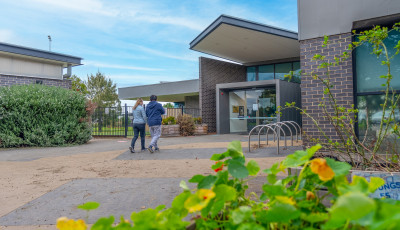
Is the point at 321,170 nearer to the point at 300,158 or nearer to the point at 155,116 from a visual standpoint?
the point at 300,158

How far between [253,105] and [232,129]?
2.13 m

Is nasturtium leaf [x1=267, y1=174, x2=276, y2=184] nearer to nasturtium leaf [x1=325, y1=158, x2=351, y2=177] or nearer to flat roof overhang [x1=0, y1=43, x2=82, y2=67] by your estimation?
nasturtium leaf [x1=325, y1=158, x2=351, y2=177]

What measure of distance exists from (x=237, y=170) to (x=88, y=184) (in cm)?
420

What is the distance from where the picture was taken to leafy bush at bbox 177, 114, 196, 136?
15.6 meters

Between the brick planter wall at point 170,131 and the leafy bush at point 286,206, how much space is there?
1403cm

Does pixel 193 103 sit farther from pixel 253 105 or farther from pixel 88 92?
pixel 88 92

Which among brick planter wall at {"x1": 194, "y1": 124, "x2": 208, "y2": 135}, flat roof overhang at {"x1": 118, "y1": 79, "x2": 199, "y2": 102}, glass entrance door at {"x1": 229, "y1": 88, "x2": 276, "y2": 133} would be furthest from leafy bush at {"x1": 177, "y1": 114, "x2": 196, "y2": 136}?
flat roof overhang at {"x1": 118, "y1": 79, "x2": 199, "y2": 102}

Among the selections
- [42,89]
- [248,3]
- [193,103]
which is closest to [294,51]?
[248,3]

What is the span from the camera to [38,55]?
17.7 m

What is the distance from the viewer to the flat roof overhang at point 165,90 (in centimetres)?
2012

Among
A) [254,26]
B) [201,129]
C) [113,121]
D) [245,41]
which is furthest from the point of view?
[201,129]

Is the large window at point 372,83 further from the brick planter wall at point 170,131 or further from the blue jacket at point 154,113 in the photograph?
the brick planter wall at point 170,131

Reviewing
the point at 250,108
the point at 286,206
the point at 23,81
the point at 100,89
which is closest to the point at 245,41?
the point at 250,108

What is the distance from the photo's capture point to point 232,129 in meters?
17.7
